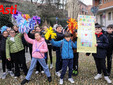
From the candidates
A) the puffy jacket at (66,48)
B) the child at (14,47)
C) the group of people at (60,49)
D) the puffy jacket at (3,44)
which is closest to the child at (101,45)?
the group of people at (60,49)

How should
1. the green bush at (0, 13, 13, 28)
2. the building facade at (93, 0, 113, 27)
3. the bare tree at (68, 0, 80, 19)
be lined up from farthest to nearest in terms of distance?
the building facade at (93, 0, 113, 27)
the green bush at (0, 13, 13, 28)
the bare tree at (68, 0, 80, 19)

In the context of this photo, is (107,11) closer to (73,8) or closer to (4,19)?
(73,8)

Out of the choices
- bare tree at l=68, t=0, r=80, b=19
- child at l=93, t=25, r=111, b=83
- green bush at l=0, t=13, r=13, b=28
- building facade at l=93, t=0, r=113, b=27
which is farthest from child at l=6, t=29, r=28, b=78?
building facade at l=93, t=0, r=113, b=27

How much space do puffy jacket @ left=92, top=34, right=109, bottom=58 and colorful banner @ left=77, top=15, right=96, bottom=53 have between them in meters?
0.19

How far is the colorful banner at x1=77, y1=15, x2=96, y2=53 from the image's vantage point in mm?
3660

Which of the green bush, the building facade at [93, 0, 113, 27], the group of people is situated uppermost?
the building facade at [93, 0, 113, 27]

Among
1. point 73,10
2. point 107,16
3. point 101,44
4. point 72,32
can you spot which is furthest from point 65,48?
point 107,16

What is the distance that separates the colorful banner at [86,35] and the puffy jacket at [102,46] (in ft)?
0.63

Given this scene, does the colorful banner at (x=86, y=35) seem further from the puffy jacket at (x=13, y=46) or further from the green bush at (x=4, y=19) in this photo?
the green bush at (x=4, y=19)

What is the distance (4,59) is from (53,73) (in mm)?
1938

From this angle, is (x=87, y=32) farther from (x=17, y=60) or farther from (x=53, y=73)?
(x=17, y=60)

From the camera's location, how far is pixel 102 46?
142 inches

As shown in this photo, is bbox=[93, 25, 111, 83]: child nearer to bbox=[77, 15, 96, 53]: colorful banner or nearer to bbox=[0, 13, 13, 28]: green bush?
bbox=[77, 15, 96, 53]: colorful banner

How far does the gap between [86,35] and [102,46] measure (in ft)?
1.94
